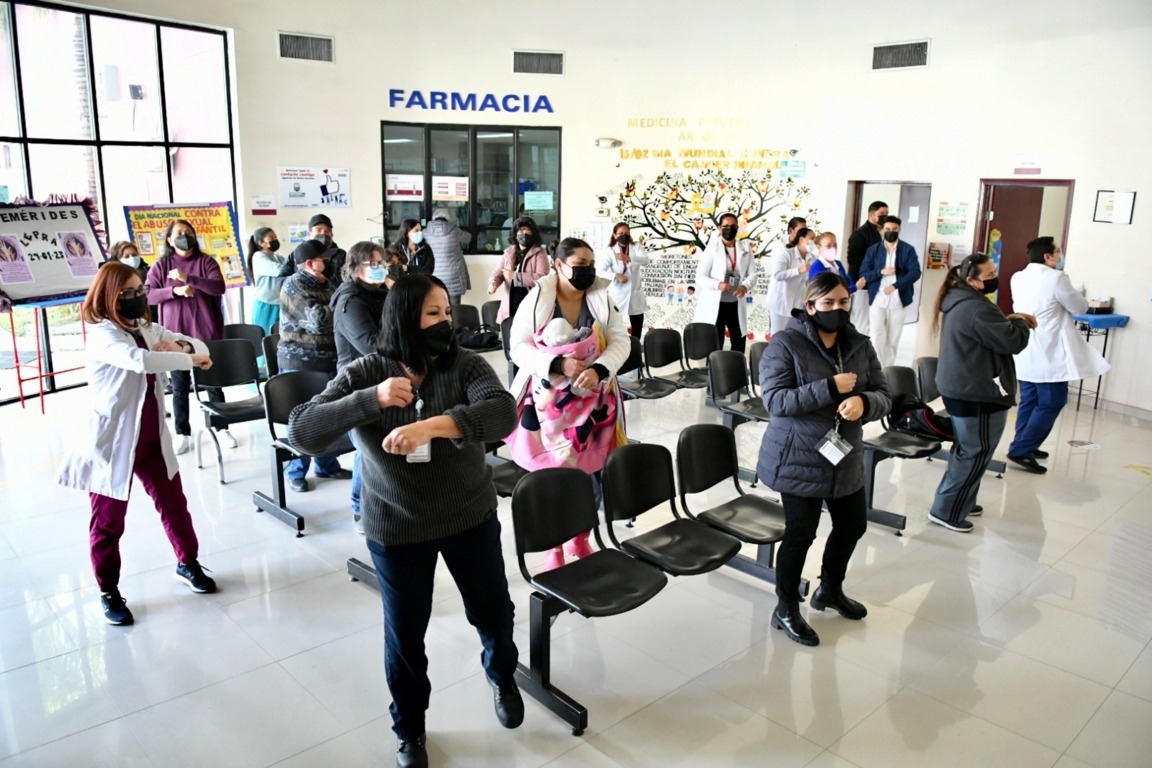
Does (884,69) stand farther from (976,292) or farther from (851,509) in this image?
(851,509)

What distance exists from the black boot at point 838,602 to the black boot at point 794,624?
198mm

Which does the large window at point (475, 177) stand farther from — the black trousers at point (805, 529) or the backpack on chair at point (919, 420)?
the black trousers at point (805, 529)

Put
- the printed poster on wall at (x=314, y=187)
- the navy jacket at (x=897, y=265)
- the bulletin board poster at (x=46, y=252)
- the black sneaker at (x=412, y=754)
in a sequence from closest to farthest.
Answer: the black sneaker at (x=412, y=754) < the bulletin board poster at (x=46, y=252) < the navy jacket at (x=897, y=265) < the printed poster on wall at (x=314, y=187)

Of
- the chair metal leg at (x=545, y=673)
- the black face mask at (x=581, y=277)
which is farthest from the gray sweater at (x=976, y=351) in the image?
the chair metal leg at (x=545, y=673)

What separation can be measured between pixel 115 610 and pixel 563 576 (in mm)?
2092

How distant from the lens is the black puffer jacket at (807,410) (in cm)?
367

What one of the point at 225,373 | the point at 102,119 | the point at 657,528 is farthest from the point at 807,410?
the point at 102,119

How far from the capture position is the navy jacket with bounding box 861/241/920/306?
325 inches

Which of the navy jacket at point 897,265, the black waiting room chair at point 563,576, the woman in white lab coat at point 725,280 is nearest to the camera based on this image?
the black waiting room chair at point 563,576

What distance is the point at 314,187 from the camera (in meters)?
9.88

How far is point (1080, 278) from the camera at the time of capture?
8.27m

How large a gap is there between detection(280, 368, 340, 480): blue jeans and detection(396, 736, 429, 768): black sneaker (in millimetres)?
2941

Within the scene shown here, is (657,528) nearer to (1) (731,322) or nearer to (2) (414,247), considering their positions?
(1) (731,322)

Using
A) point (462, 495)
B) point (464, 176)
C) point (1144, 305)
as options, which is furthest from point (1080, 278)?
point (462, 495)
